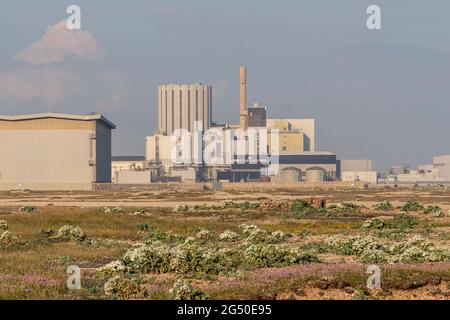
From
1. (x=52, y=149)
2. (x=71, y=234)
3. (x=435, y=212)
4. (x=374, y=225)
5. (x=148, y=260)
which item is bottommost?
(x=435, y=212)

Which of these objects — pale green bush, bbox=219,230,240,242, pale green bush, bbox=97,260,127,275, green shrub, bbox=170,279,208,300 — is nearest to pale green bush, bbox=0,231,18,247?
pale green bush, bbox=219,230,240,242

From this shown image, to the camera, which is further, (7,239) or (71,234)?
(71,234)

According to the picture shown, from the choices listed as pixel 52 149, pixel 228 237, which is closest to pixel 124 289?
pixel 228 237

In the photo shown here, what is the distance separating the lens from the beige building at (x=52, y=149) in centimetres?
18525

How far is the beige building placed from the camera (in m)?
185

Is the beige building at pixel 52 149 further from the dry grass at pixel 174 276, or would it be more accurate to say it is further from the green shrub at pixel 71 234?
the green shrub at pixel 71 234

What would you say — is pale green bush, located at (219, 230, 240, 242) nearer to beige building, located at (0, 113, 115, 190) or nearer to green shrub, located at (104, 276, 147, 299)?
green shrub, located at (104, 276, 147, 299)

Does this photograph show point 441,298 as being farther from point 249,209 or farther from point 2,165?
point 2,165

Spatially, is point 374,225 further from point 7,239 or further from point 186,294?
point 186,294

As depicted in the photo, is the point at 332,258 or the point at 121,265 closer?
the point at 121,265

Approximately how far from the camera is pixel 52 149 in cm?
18588

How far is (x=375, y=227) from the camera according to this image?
5222 cm
